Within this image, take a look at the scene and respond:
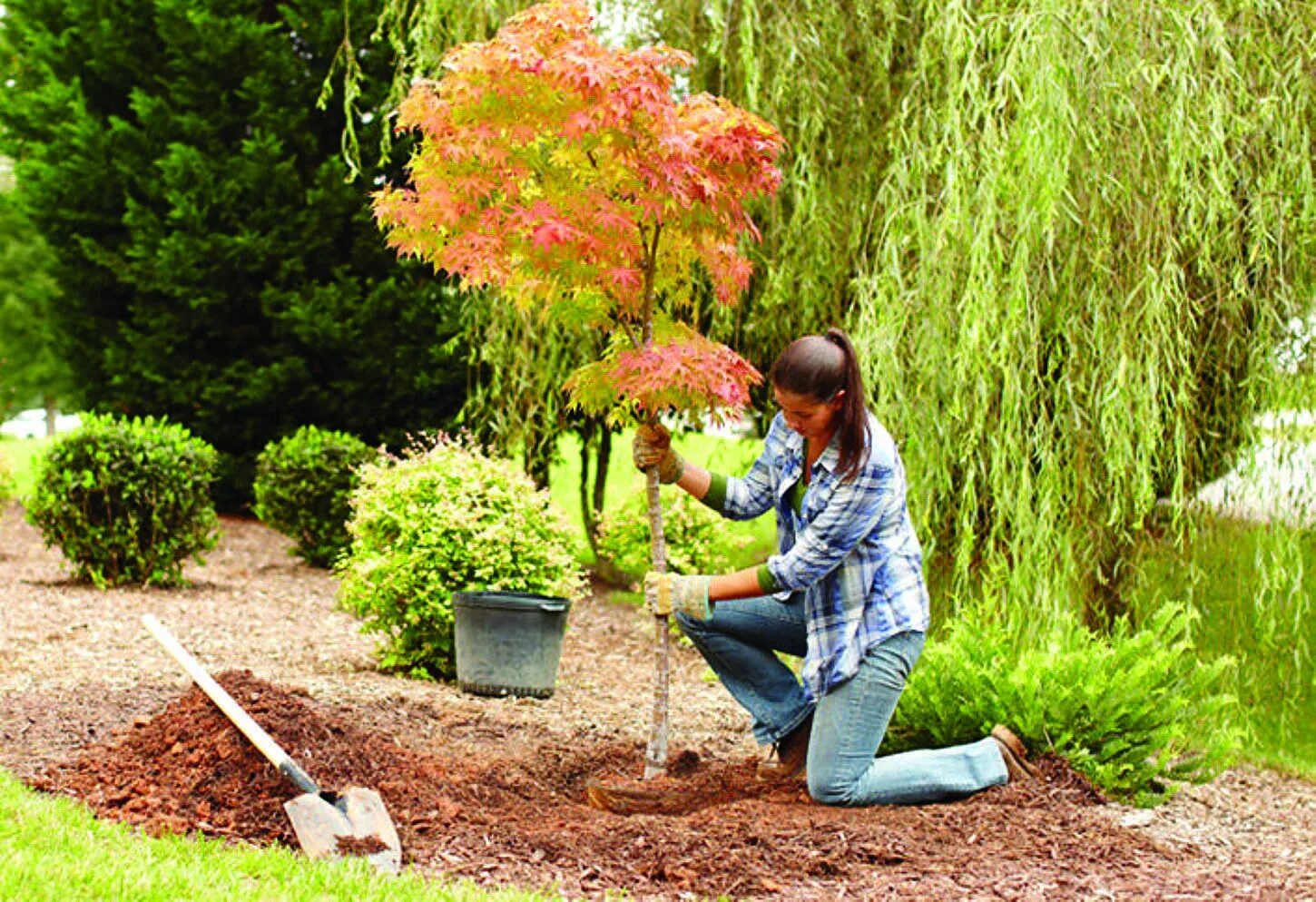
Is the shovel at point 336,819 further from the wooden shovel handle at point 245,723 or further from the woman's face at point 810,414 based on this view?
the woman's face at point 810,414

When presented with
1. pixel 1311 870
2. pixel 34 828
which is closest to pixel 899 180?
pixel 1311 870

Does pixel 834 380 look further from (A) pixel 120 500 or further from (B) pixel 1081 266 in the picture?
(A) pixel 120 500

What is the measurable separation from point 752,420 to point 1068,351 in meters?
4.75

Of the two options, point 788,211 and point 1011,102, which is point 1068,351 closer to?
point 1011,102

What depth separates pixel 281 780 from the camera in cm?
375

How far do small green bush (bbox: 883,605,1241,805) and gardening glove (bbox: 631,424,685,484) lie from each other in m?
1.08

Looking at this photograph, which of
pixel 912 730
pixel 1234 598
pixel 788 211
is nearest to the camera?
pixel 912 730

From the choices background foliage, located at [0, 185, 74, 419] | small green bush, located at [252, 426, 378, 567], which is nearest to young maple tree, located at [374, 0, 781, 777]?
small green bush, located at [252, 426, 378, 567]

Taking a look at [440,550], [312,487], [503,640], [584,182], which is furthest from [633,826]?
[312,487]

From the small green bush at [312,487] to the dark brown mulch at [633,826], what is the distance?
4.84 m

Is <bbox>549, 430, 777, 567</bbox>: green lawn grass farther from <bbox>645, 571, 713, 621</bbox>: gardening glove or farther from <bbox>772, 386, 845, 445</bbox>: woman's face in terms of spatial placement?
<bbox>772, 386, 845, 445</bbox>: woman's face

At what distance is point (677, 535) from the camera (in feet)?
25.2

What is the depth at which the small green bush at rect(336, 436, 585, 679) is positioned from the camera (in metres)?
6.02

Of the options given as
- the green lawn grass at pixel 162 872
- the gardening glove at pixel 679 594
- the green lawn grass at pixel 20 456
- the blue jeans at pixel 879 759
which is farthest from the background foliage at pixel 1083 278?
the green lawn grass at pixel 20 456
